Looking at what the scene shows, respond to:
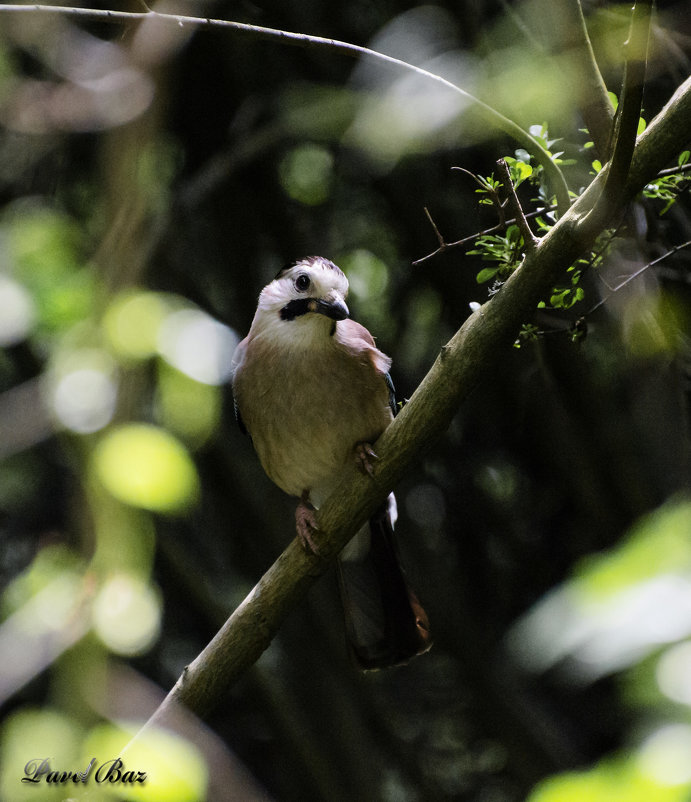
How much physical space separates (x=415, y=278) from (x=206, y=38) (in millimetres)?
1519

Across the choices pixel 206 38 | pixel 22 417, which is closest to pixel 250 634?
pixel 22 417

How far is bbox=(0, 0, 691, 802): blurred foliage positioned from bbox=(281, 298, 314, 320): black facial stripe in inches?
22.0

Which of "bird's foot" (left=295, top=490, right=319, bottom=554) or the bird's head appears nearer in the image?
"bird's foot" (left=295, top=490, right=319, bottom=554)

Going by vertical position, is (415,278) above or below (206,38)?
below

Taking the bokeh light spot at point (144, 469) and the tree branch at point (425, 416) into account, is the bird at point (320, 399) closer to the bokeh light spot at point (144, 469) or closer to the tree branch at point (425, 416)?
Answer: the tree branch at point (425, 416)

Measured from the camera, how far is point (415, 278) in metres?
3.87

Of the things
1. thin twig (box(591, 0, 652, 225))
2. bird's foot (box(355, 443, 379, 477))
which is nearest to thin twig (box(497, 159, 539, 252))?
thin twig (box(591, 0, 652, 225))

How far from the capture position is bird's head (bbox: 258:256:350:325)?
255 cm

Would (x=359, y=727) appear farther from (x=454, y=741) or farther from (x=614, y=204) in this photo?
(x=614, y=204)
